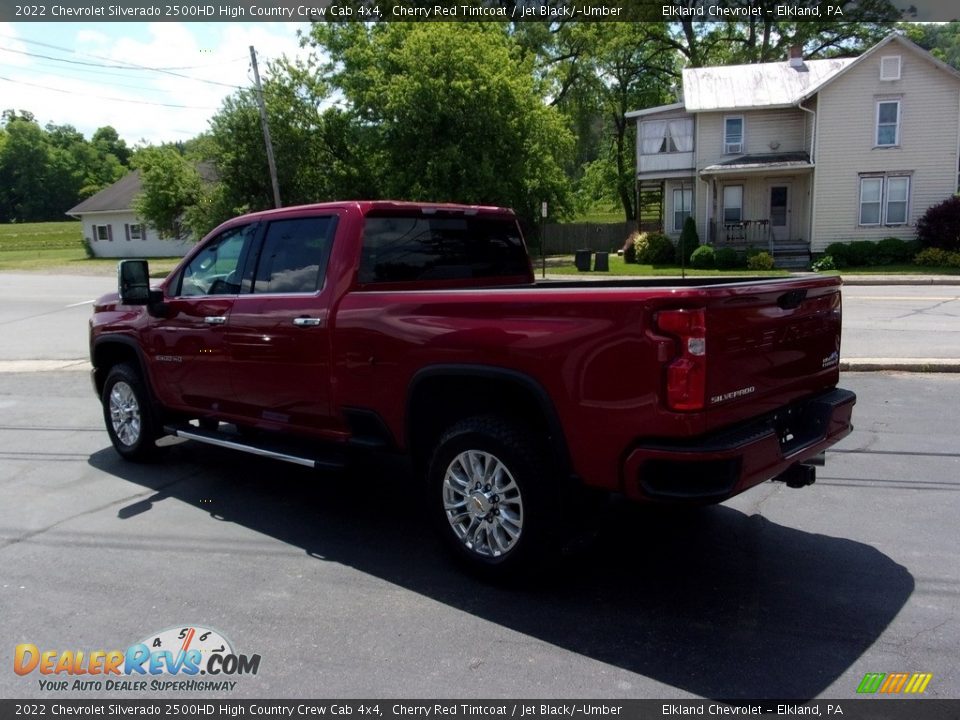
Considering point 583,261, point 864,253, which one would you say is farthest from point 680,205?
point 864,253

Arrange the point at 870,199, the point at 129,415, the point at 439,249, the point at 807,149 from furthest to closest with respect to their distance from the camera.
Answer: the point at 807,149, the point at 870,199, the point at 129,415, the point at 439,249

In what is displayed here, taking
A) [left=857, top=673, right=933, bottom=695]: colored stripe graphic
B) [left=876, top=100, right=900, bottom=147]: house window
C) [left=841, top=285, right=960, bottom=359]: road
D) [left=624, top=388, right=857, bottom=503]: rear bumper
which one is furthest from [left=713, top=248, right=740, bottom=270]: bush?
[left=857, top=673, right=933, bottom=695]: colored stripe graphic

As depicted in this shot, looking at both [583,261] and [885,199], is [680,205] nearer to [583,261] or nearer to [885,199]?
[583,261]

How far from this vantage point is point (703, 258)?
1123 inches

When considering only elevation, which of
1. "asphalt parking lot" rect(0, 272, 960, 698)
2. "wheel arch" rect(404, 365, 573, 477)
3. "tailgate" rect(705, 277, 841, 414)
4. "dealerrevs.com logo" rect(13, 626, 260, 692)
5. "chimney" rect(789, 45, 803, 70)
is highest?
"chimney" rect(789, 45, 803, 70)

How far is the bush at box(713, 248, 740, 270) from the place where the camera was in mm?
28281

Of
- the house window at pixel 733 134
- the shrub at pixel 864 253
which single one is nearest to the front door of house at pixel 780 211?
the house window at pixel 733 134

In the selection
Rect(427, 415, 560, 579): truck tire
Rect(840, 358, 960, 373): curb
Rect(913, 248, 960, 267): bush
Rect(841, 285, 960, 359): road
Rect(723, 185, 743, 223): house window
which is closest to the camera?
Rect(427, 415, 560, 579): truck tire

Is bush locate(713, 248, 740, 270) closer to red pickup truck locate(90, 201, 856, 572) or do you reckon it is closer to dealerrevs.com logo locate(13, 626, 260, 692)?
red pickup truck locate(90, 201, 856, 572)

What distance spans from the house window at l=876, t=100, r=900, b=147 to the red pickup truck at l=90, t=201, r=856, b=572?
27.2m

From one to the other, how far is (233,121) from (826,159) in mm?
23276

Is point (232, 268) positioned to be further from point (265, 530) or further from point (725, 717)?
point (725, 717)

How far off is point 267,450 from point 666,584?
270 cm

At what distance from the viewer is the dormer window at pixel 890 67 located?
91.0ft
